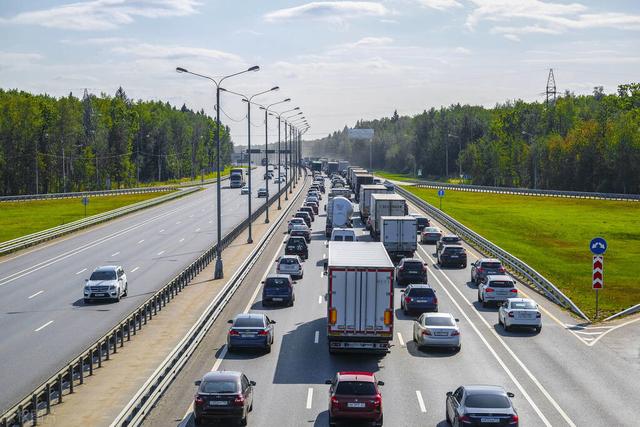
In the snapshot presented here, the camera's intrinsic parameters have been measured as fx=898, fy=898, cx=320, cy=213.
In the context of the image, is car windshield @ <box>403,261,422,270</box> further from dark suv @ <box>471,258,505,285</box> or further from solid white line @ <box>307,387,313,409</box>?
solid white line @ <box>307,387,313,409</box>

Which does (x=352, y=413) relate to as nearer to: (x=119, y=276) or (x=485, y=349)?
(x=485, y=349)

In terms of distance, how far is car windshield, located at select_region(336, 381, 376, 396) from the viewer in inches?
814

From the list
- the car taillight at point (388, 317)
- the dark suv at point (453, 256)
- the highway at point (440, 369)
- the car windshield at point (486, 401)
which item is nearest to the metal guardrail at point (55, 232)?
the highway at point (440, 369)

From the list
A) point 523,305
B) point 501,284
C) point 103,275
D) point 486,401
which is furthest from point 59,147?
point 486,401

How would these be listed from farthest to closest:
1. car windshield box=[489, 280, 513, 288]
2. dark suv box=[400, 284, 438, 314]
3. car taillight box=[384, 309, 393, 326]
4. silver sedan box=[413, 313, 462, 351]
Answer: car windshield box=[489, 280, 513, 288], dark suv box=[400, 284, 438, 314], silver sedan box=[413, 313, 462, 351], car taillight box=[384, 309, 393, 326]

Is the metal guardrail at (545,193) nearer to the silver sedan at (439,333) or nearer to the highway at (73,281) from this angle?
the highway at (73,281)

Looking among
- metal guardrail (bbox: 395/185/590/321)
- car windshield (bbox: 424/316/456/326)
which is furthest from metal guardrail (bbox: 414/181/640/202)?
car windshield (bbox: 424/316/456/326)

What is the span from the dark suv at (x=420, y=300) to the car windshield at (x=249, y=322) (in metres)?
9.44

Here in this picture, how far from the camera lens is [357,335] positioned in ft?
92.9

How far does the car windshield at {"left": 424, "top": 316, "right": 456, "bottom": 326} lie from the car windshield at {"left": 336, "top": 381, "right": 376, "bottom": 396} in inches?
391

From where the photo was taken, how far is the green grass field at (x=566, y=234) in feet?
159

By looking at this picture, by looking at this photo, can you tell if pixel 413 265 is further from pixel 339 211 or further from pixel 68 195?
pixel 68 195

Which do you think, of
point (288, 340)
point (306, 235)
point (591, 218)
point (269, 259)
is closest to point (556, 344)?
point (288, 340)

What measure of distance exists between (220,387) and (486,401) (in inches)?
237
